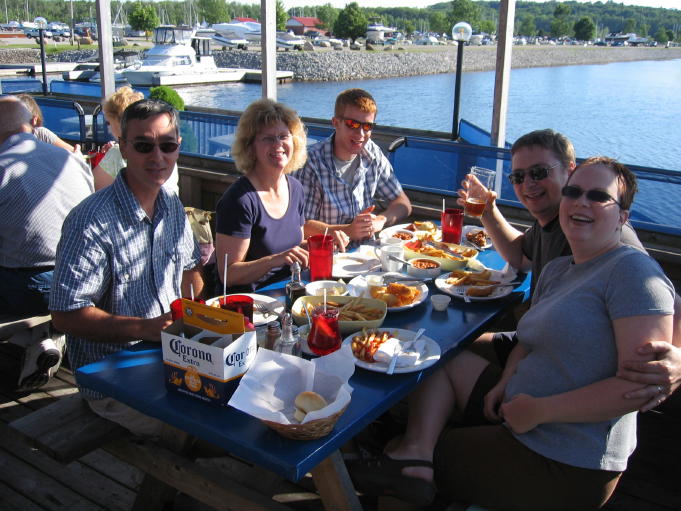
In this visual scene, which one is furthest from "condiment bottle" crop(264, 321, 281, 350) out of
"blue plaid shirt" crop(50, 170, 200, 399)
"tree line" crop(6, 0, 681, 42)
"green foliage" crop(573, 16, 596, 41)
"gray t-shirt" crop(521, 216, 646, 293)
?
"green foliage" crop(573, 16, 596, 41)

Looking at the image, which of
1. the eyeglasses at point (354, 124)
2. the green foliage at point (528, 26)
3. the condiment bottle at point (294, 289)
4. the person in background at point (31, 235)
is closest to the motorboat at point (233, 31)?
the green foliage at point (528, 26)

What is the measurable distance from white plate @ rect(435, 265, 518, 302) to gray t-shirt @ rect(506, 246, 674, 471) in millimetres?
553

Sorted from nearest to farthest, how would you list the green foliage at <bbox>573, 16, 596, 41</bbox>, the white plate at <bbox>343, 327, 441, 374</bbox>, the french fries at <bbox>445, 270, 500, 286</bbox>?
1. the white plate at <bbox>343, 327, 441, 374</bbox>
2. the french fries at <bbox>445, 270, 500, 286</bbox>
3. the green foliage at <bbox>573, 16, 596, 41</bbox>

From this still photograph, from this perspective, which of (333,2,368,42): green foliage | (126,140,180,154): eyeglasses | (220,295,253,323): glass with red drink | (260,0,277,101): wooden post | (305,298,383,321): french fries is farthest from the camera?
(333,2,368,42): green foliage

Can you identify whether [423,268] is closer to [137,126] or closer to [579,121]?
[137,126]

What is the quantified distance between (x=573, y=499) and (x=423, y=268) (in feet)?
3.91

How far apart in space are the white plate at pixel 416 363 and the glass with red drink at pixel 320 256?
58 cm

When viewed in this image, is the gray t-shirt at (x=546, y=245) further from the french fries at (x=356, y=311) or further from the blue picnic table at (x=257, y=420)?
the french fries at (x=356, y=311)

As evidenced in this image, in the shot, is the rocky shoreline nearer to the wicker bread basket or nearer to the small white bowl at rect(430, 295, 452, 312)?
the small white bowl at rect(430, 295, 452, 312)

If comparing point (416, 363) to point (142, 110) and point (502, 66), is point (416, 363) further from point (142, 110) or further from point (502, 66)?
point (502, 66)

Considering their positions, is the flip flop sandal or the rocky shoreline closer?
the flip flop sandal

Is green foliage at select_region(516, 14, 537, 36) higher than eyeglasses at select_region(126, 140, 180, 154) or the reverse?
higher

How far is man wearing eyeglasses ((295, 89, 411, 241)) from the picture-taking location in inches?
139

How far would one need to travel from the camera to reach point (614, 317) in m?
1.71
